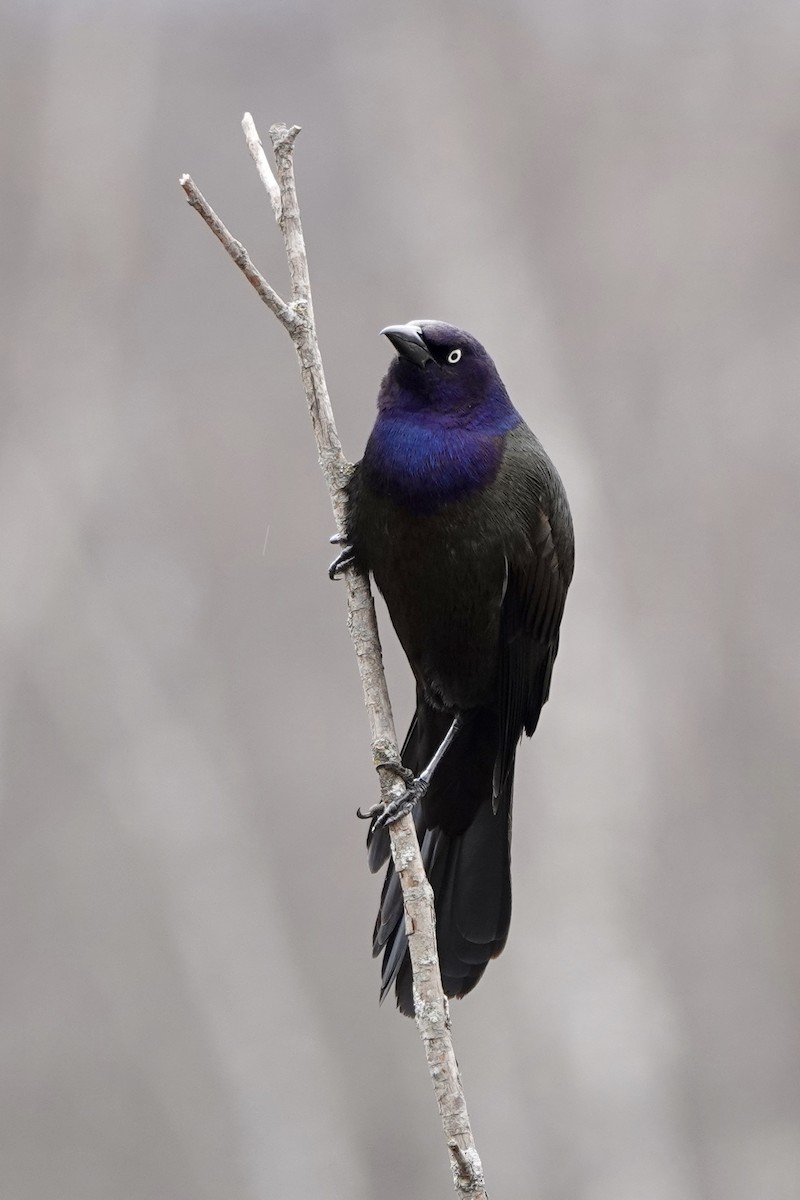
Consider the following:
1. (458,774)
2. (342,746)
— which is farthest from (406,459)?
(342,746)

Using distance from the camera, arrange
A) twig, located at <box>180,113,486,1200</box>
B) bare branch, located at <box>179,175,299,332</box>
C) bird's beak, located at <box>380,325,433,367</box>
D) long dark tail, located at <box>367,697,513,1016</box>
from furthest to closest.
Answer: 1. long dark tail, located at <box>367,697,513,1016</box>
2. bird's beak, located at <box>380,325,433,367</box>
3. bare branch, located at <box>179,175,299,332</box>
4. twig, located at <box>180,113,486,1200</box>

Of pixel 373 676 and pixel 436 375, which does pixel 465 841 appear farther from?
pixel 436 375

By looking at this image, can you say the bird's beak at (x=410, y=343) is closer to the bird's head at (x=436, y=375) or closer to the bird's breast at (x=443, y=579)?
the bird's head at (x=436, y=375)

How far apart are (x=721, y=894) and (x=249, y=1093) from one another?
10.8ft

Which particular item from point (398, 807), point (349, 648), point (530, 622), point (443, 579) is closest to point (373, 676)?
point (398, 807)

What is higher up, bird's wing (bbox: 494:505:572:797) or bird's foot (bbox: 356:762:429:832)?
bird's wing (bbox: 494:505:572:797)

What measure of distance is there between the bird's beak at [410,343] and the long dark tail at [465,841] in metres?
1.01

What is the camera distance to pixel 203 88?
10.8m

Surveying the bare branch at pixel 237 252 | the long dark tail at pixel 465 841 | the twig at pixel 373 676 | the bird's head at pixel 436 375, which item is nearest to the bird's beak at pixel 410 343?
the bird's head at pixel 436 375

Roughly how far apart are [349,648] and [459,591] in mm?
5624

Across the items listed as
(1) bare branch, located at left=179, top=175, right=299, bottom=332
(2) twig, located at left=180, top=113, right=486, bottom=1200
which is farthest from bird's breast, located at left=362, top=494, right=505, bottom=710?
(1) bare branch, located at left=179, top=175, right=299, bottom=332

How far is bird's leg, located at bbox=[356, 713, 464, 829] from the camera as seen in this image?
11.0 feet

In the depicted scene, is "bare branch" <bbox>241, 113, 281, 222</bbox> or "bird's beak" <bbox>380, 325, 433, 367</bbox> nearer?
"bare branch" <bbox>241, 113, 281, 222</bbox>

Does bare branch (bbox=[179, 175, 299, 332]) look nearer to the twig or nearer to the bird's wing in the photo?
the twig
